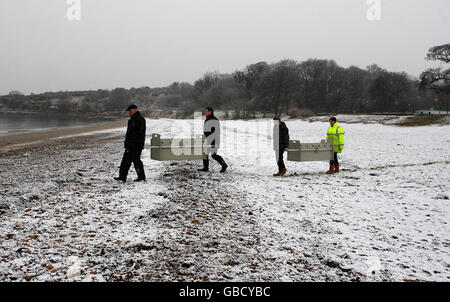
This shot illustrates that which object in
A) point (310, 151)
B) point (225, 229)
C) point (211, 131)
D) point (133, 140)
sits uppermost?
point (211, 131)

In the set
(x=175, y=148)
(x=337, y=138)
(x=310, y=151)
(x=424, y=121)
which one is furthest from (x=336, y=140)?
(x=424, y=121)

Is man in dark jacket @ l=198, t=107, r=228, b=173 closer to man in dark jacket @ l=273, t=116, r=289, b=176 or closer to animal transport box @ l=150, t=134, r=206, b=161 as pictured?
animal transport box @ l=150, t=134, r=206, b=161

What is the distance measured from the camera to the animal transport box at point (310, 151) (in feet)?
34.4

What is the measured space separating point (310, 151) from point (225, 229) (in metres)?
6.51

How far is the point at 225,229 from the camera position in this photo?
5207mm

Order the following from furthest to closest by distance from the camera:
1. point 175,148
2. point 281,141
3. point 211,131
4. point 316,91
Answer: point 316,91 < point 281,141 < point 211,131 < point 175,148

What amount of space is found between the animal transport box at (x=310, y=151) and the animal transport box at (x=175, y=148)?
3.43 m

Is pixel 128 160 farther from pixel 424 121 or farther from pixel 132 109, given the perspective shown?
pixel 424 121

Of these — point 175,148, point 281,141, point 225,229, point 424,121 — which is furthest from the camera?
point 424,121

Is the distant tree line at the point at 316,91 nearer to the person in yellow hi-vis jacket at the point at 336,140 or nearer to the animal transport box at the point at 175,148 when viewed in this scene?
the person in yellow hi-vis jacket at the point at 336,140

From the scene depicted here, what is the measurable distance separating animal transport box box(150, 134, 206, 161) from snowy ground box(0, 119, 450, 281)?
0.68 metres

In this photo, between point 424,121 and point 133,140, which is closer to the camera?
point 133,140
